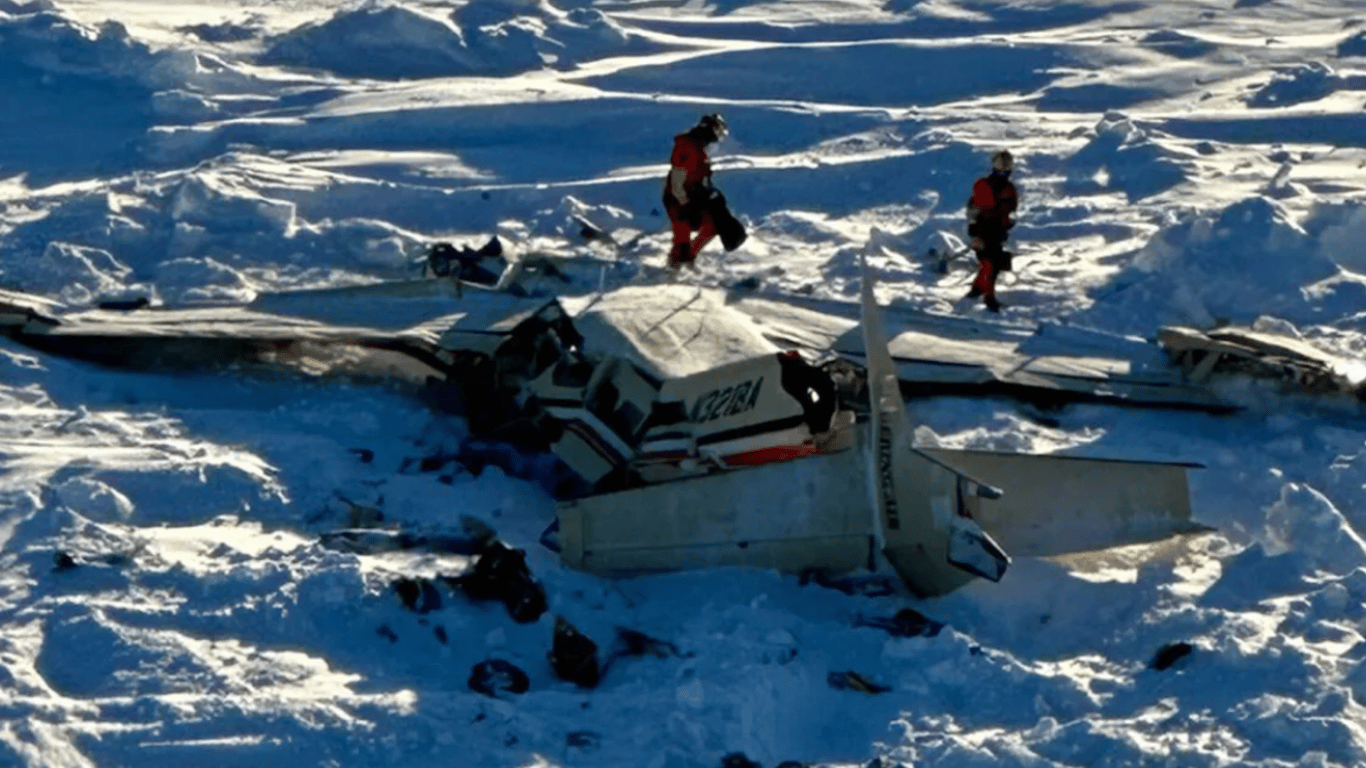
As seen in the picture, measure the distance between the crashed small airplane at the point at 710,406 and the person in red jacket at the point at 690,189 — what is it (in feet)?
4.83

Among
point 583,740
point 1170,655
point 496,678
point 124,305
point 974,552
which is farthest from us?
point 124,305

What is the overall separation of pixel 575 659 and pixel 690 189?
585 centimetres

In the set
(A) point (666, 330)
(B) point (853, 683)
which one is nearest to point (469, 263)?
(A) point (666, 330)

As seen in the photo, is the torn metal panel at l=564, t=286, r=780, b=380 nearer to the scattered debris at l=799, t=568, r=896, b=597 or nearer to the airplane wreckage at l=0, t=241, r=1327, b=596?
the airplane wreckage at l=0, t=241, r=1327, b=596

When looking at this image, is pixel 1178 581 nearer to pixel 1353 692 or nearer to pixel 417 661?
pixel 1353 692

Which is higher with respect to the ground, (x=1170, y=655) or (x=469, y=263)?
(x=469, y=263)

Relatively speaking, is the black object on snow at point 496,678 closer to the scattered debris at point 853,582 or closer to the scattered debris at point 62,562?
the scattered debris at point 853,582

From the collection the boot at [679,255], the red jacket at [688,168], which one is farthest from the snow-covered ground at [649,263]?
the red jacket at [688,168]

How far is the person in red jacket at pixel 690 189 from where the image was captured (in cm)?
1479

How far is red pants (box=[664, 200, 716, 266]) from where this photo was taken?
15.0 m

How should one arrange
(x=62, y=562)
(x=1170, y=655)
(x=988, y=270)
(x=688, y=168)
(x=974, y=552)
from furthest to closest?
(x=688, y=168) < (x=988, y=270) < (x=62, y=562) < (x=974, y=552) < (x=1170, y=655)

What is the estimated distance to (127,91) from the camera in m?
19.6

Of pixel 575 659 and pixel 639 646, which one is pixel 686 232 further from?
pixel 575 659

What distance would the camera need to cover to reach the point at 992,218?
47.6 ft
